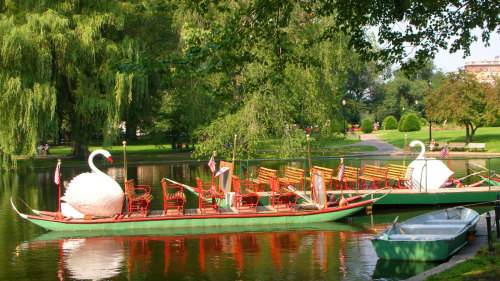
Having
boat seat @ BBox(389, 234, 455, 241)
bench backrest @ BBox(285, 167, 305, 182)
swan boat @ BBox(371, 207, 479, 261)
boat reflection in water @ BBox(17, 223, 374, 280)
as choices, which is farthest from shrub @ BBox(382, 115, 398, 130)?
boat seat @ BBox(389, 234, 455, 241)

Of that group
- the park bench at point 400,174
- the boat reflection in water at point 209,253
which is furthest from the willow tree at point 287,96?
the boat reflection in water at point 209,253

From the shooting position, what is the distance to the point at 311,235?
16.7 m

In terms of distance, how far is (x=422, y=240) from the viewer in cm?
1271

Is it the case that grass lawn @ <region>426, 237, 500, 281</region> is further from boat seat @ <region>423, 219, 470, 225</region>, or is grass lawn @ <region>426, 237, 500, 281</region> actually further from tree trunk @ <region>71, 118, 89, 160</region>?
tree trunk @ <region>71, 118, 89, 160</region>

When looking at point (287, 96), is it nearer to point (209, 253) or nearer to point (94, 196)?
point (94, 196)

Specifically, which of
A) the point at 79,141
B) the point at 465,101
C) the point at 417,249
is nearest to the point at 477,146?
the point at 465,101

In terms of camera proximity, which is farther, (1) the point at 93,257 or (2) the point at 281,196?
(2) the point at 281,196

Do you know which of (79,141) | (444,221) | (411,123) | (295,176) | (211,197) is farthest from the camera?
(411,123)

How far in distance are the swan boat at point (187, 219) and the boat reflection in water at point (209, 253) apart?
0.26 metres

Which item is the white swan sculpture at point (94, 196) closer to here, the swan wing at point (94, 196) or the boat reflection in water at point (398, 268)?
the swan wing at point (94, 196)

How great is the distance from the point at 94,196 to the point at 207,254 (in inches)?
191

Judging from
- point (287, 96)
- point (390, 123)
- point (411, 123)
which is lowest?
point (411, 123)

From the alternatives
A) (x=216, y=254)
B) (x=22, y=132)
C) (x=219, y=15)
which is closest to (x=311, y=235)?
(x=216, y=254)

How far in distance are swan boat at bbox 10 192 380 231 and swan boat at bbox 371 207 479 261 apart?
4265 mm
